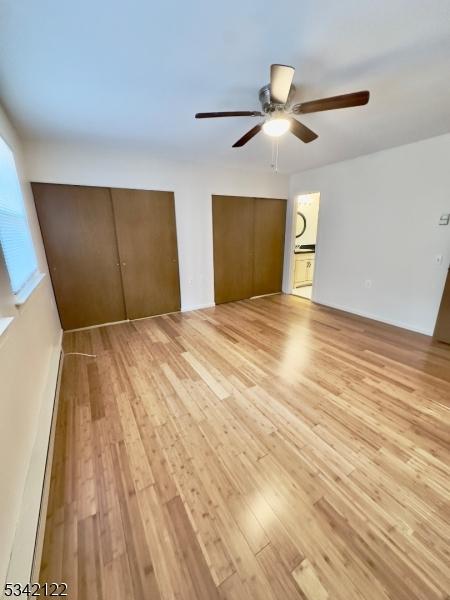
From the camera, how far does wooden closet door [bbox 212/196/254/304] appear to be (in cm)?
427

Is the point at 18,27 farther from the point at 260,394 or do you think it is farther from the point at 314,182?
the point at 314,182

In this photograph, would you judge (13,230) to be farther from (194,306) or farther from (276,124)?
(194,306)

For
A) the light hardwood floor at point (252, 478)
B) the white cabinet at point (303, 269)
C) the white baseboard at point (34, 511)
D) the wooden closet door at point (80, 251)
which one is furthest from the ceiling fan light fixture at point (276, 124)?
the white cabinet at point (303, 269)

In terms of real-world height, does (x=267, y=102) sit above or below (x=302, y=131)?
above

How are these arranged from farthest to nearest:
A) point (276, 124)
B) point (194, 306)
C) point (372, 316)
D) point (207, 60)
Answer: point (194, 306) → point (372, 316) → point (276, 124) → point (207, 60)

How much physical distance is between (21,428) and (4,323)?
575 mm

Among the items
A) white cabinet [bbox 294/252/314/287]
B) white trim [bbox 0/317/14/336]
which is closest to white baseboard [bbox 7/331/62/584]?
white trim [bbox 0/317/14/336]

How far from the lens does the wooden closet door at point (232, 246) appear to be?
427cm

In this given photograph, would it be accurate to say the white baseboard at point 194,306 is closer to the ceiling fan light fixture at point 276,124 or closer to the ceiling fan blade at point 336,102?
the ceiling fan light fixture at point 276,124

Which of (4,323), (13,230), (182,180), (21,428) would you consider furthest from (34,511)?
(182,180)

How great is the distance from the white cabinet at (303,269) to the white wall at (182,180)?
1.53 meters

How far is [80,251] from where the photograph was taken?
10.8ft

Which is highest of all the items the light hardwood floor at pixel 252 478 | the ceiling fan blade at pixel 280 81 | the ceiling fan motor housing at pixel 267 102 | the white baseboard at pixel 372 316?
the ceiling fan motor housing at pixel 267 102

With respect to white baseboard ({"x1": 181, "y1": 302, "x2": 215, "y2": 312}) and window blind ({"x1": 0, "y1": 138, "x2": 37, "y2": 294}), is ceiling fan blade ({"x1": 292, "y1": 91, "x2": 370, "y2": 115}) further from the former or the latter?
white baseboard ({"x1": 181, "y1": 302, "x2": 215, "y2": 312})
